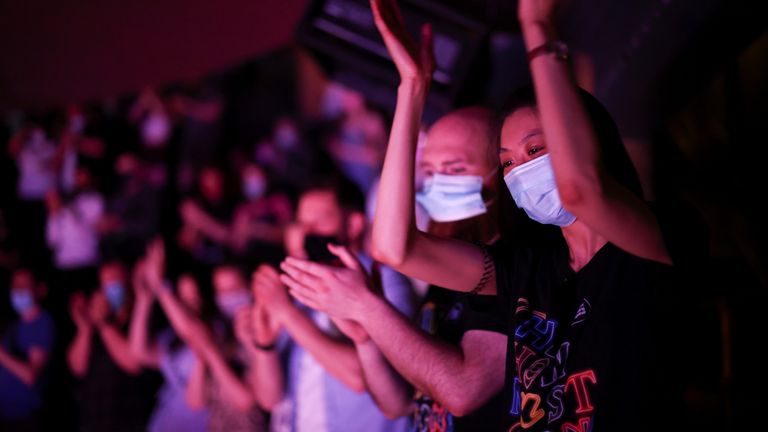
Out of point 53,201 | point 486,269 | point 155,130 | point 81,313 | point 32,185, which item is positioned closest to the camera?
point 486,269

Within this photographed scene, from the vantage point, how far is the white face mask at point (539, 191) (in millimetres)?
1164

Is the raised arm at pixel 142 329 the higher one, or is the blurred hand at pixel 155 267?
the blurred hand at pixel 155 267

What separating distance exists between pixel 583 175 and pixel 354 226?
1.43m

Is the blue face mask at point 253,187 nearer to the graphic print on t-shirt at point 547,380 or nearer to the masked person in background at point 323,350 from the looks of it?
the masked person in background at point 323,350

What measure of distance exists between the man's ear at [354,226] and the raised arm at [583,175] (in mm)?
1359

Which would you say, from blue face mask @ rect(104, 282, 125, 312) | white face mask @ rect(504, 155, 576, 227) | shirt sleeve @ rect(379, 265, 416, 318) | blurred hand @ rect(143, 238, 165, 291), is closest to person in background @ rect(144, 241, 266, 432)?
blurred hand @ rect(143, 238, 165, 291)

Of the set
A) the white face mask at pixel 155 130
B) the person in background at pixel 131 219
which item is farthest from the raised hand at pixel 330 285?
the white face mask at pixel 155 130

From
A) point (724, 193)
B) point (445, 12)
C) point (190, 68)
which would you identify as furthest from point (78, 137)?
point (724, 193)

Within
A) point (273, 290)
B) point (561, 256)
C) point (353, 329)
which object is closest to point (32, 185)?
point (273, 290)

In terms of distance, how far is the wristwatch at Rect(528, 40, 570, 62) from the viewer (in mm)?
1069

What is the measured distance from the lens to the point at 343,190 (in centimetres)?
239

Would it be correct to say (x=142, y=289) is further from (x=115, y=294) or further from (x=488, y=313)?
(x=488, y=313)

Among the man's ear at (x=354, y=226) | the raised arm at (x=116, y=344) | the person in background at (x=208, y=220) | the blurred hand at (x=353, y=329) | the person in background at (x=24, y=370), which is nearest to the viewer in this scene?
the blurred hand at (x=353, y=329)

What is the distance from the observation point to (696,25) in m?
1.75
